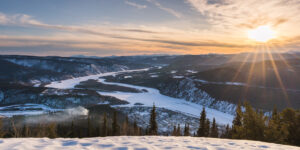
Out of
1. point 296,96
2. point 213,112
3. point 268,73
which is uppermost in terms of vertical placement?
point 268,73

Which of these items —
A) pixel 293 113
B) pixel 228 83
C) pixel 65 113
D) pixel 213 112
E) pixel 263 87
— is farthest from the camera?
pixel 228 83

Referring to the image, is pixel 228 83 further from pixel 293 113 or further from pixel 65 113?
pixel 293 113

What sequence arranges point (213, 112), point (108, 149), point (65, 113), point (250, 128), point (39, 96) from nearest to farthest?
1. point (108, 149)
2. point (250, 128)
3. point (65, 113)
4. point (213, 112)
5. point (39, 96)

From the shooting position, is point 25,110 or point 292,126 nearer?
point 292,126

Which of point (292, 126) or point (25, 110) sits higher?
point (292, 126)

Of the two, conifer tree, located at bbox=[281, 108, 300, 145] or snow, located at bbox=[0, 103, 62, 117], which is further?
snow, located at bbox=[0, 103, 62, 117]

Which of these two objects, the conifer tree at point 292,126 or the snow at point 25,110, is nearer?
the conifer tree at point 292,126

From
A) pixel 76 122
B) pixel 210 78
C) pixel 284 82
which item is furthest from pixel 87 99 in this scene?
pixel 284 82

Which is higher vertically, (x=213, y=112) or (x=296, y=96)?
(x=296, y=96)

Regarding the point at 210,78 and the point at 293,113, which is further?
the point at 210,78

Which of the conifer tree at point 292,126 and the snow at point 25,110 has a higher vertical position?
the conifer tree at point 292,126

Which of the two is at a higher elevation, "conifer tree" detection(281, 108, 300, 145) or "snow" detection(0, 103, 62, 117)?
"conifer tree" detection(281, 108, 300, 145)
